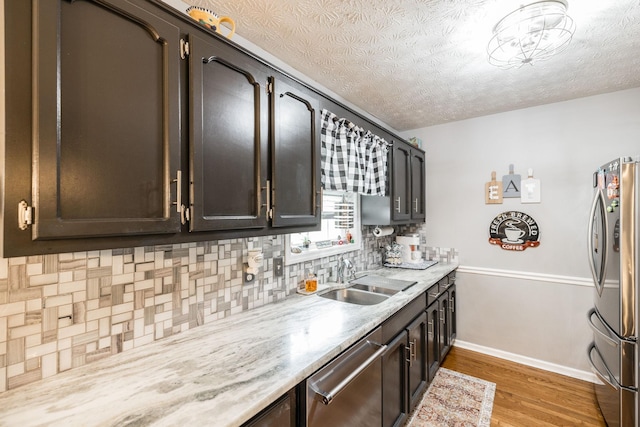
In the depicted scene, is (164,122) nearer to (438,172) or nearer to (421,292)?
(421,292)

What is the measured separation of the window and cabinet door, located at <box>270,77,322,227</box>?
439mm

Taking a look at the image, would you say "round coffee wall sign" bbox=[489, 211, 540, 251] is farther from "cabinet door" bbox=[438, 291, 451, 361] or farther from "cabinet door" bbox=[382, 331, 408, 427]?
"cabinet door" bbox=[382, 331, 408, 427]

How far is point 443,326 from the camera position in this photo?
8.98 ft

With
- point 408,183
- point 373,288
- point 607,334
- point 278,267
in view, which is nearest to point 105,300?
point 278,267

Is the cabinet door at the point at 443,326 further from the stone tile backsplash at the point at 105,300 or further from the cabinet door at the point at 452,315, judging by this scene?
the stone tile backsplash at the point at 105,300

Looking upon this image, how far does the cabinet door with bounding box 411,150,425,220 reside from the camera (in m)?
3.03

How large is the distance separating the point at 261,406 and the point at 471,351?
2.95 meters

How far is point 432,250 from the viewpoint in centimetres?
335

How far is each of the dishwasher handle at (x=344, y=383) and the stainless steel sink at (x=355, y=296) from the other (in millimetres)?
491

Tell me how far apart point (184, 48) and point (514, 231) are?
315 cm

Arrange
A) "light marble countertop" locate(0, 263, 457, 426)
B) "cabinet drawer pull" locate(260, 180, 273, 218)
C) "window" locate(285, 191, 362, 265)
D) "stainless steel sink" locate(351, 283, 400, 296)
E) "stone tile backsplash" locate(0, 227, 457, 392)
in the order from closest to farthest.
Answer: "light marble countertop" locate(0, 263, 457, 426) < "stone tile backsplash" locate(0, 227, 457, 392) < "cabinet drawer pull" locate(260, 180, 273, 218) < "window" locate(285, 191, 362, 265) < "stainless steel sink" locate(351, 283, 400, 296)

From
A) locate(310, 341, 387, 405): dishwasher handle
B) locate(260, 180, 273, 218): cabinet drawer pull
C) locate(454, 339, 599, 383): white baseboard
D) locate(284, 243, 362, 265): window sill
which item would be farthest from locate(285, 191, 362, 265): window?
locate(454, 339, 599, 383): white baseboard

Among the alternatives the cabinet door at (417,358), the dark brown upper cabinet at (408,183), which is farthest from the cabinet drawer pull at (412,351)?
the dark brown upper cabinet at (408,183)

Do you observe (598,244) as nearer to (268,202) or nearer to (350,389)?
(350,389)
